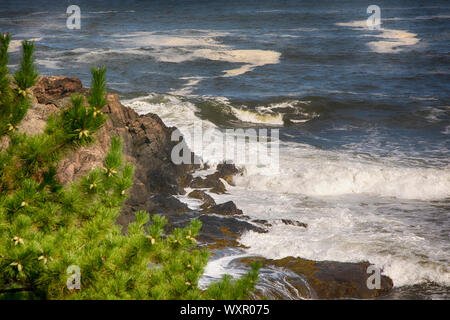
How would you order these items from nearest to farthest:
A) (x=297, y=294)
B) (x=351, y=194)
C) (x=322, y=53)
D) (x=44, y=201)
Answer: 1. (x=44, y=201)
2. (x=297, y=294)
3. (x=351, y=194)
4. (x=322, y=53)

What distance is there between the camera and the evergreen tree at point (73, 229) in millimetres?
5094

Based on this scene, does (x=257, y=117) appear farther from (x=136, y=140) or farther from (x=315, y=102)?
(x=136, y=140)

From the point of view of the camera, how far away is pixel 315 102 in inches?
1153

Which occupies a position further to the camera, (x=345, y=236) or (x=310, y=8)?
(x=310, y=8)

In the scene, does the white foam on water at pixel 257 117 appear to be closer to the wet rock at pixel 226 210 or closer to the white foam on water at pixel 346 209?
the white foam on water at pixel 346 209

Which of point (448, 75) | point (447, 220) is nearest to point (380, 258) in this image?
point (447, 220)

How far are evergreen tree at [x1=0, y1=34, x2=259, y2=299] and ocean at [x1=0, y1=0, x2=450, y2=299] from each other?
4.73 m

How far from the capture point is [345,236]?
40.6 ft

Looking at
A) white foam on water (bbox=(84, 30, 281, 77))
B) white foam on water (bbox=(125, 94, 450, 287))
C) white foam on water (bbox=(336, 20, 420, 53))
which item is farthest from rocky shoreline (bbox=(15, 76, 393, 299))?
white foam on water (bbox=(336, 20, 420, 53))

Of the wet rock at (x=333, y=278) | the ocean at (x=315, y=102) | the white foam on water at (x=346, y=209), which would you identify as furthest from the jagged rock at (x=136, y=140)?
the wet rock at (x=333, y=278)

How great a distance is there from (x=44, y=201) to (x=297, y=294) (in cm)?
533

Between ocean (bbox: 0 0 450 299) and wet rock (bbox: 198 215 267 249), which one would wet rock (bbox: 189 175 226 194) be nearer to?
ocean (bbox: 0 0 450 299)

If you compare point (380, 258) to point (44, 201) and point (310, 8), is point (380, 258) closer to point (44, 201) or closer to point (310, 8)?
point (44, 201)

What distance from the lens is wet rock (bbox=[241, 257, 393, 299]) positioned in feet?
31.6
